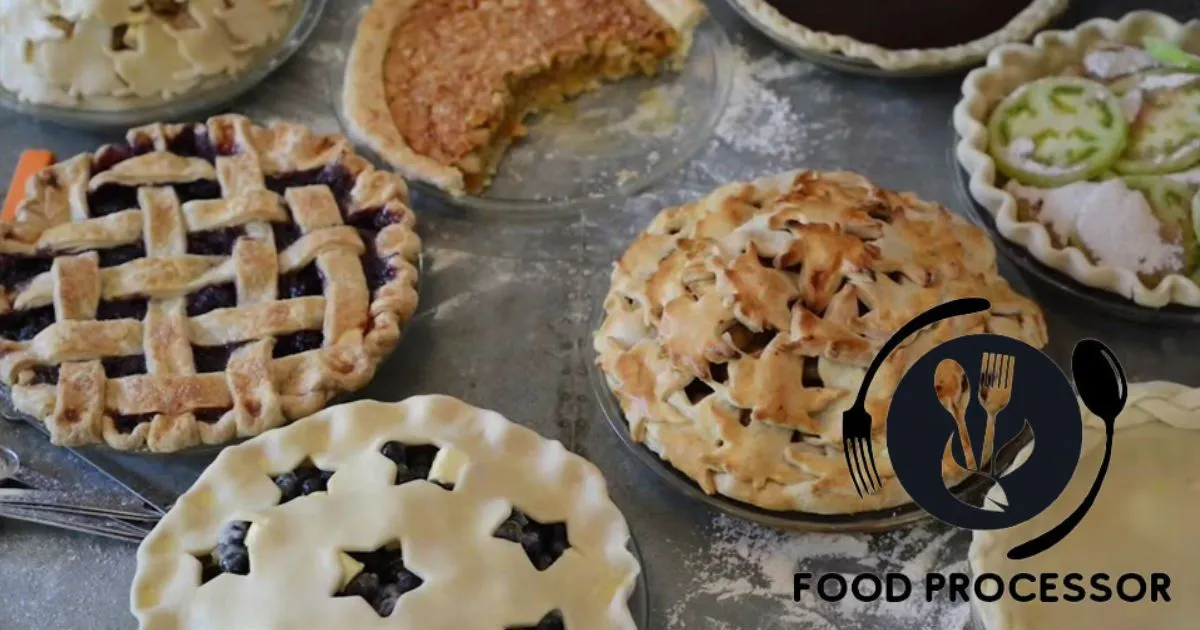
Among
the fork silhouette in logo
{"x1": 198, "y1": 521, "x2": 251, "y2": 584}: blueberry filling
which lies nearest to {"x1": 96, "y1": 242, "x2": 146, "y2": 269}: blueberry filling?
{"x1": 198, "y1": 521, "x2": 251, "y2": 584}: blueberry filling

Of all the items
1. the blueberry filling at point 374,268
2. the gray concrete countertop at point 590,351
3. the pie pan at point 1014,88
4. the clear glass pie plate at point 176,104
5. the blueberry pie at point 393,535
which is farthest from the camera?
the clear glass pie plate at point 176,104

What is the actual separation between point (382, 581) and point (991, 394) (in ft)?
2.95

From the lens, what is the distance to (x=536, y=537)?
1557mm

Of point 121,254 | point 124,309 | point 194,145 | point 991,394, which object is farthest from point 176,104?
point 991,394

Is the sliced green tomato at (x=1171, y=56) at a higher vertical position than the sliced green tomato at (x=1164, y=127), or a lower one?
higher

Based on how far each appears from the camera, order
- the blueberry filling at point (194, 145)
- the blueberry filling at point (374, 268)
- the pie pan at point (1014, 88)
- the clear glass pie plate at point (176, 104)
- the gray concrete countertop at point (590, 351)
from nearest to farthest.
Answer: the gray concrete countertop at point (590, 351)
the pie pan at point (1014, 88)
the blueberry filling at point (374, 268)
the blueberry filling at point (194, 145)
the clear glass pie plate at point (176, 104)

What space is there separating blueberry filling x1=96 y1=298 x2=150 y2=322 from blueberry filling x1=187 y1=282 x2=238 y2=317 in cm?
7

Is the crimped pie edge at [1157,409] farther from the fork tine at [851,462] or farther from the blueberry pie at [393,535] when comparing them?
the blueberry pie at [393,535]

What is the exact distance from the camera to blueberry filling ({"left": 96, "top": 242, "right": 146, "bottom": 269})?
1942mm

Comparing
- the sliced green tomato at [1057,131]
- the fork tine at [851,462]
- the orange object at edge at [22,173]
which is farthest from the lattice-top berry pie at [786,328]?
the orange object at edge at [22,173]

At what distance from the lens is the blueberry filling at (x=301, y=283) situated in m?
1.92

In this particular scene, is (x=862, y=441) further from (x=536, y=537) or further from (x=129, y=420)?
(x=129, y=420)

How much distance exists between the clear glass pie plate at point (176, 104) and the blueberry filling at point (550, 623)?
4.31 ft

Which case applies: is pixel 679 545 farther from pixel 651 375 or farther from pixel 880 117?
pixel 880 117
